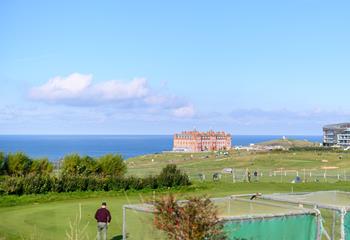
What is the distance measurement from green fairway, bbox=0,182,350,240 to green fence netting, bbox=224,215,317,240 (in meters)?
1.48

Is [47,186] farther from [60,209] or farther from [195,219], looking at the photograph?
[195,219]

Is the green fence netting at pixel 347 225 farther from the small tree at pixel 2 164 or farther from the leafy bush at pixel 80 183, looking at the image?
the small tree at pixel 2 164

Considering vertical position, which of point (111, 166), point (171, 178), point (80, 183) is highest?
point (111, 166)

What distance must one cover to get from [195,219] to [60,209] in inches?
887

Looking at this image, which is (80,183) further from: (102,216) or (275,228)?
(275,228)

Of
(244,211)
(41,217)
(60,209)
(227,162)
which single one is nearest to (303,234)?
(244,211)

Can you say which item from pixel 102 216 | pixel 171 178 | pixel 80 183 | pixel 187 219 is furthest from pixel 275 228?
pixel 171 178

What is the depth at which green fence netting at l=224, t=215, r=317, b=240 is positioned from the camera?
12500mm

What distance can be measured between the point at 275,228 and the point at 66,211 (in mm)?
17663

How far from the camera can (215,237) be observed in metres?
9.39

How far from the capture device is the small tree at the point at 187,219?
334 inches

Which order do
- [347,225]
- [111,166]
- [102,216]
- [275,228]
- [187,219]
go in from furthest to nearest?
1. [111,166]
2. [102,216]
3. [347,225]
4. [275,228]
5. [187,219]

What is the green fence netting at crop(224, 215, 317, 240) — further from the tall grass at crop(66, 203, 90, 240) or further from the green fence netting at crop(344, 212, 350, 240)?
the tall grass at crop(66, 203, 90, 240)

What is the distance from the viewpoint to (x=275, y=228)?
1333 centimetres
